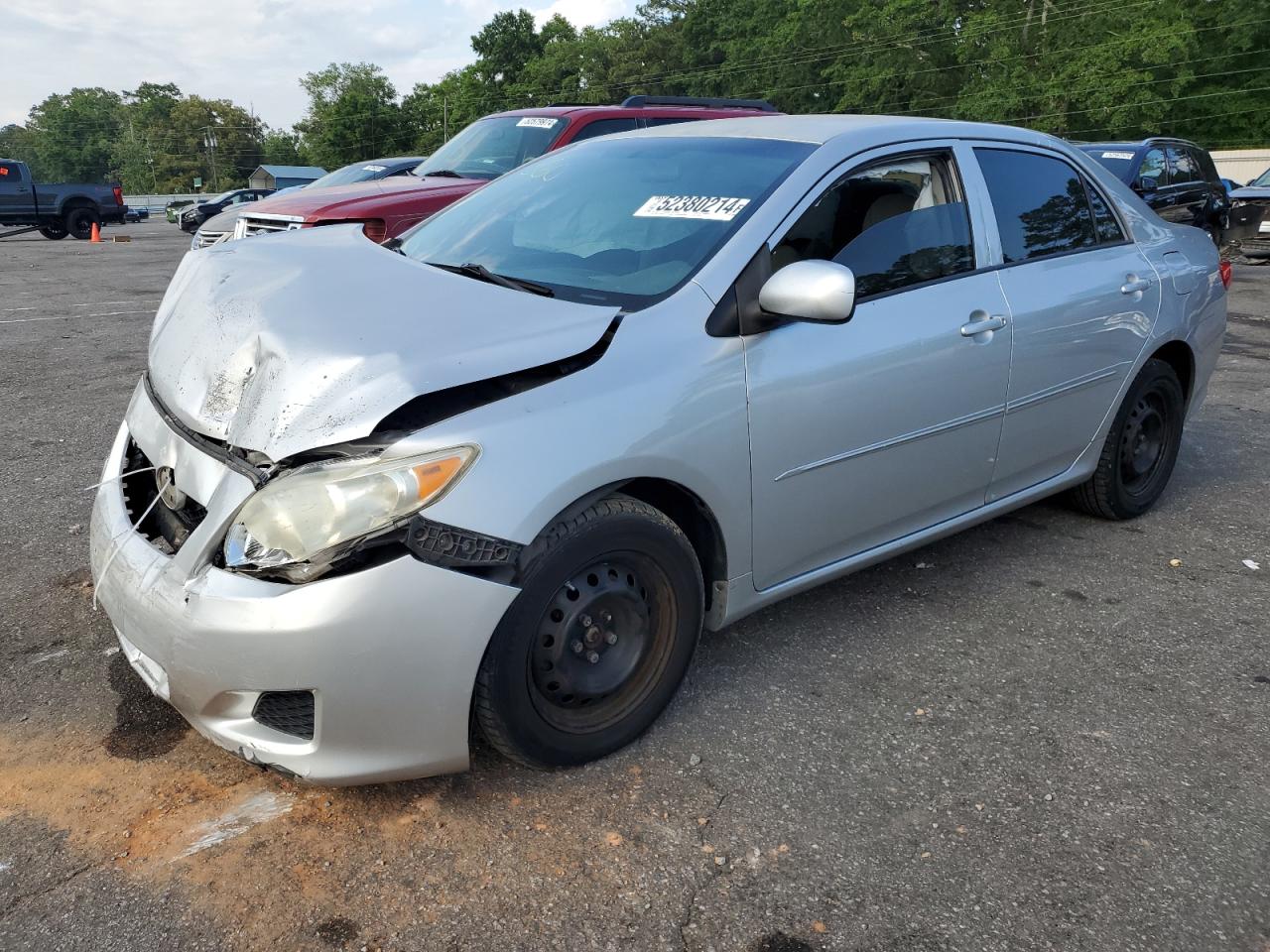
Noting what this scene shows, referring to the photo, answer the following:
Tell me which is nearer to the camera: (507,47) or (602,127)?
(602,127)

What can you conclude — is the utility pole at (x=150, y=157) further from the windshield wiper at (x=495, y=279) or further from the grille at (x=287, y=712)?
the grille at (x=287, y=712)

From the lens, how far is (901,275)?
10.3ft

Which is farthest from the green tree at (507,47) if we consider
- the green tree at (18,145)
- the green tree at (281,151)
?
the green tree at (18,145)

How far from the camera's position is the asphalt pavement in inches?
81.4

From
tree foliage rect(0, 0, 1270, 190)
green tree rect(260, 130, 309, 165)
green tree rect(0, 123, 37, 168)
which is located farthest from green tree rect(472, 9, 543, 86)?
green tree rect(0, 123, 37, 168)

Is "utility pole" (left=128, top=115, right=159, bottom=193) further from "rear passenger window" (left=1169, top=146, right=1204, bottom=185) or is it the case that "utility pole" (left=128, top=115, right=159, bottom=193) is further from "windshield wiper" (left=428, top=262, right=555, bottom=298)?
"windshield wiper" (left=428, top=262, right=555, bottom=298)

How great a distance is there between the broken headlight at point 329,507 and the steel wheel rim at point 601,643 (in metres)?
0.41

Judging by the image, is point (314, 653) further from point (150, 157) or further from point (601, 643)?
point (150, 157)

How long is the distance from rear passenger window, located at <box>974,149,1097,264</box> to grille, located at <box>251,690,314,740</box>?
273 centimetres

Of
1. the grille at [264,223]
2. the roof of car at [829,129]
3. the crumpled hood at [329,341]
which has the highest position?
the roof of car at [829,129]

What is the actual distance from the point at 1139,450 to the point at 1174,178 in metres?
9.85

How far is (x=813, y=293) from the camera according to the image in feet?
8.43

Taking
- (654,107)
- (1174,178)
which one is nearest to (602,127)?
(654,107)

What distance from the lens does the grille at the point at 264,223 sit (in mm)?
7070
